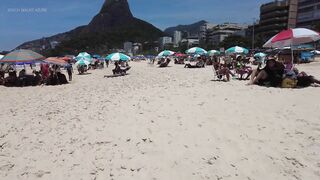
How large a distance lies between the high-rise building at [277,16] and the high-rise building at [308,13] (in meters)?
3.62

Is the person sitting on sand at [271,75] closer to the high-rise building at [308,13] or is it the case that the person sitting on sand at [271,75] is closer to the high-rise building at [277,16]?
the high-rise building at [308,13]

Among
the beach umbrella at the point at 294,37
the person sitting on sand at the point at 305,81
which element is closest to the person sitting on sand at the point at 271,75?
the person sitting on sand at the point at 305,81

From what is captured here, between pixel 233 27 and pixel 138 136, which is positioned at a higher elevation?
pixel 233 27

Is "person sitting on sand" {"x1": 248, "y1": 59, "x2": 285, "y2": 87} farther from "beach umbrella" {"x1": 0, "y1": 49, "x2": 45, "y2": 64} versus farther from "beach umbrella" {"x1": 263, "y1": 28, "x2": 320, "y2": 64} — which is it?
"beach umbrella" {"x1": 0, "y1": 49, "x2": 45, "y2": 64}

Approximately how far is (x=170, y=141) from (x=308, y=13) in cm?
8125

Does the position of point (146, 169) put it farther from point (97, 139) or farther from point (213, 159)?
point (97, 139)

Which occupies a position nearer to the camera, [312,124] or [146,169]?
[146,169]

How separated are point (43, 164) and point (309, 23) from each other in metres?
81.5

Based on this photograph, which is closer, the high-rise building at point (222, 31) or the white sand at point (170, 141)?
the white sand at point (170, 141)

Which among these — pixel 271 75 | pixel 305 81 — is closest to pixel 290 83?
pixel 305 81

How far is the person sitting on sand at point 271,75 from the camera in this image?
8847 mm

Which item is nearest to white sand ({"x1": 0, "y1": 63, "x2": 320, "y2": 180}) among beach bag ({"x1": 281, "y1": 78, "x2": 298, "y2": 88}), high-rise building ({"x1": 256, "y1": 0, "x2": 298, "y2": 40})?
A: beach bag ({"x1": 281, "y1": 78, "x2": 298, "y2": 88})

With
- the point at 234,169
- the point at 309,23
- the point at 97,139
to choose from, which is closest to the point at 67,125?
the point at 97,139

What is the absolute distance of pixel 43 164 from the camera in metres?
3.84
